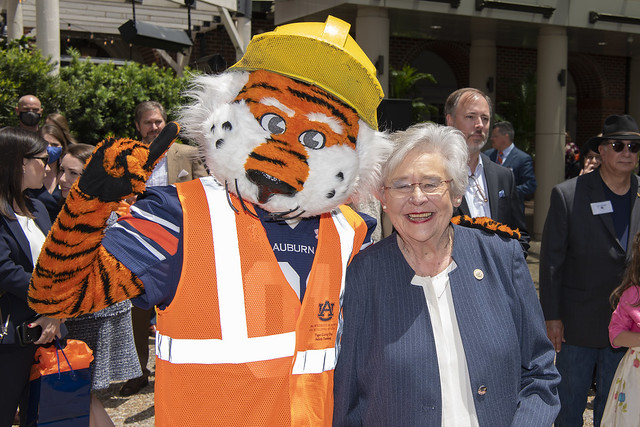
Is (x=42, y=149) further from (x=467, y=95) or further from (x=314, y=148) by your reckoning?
(x=467, y=95)

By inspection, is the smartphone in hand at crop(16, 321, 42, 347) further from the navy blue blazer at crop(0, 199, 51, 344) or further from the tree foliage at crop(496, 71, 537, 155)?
the tree foliage at crop(496, 71, 537, 155)

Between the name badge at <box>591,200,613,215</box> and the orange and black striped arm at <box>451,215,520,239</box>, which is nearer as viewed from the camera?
the orange and black striped arm at <box>451,215,520,239</box>

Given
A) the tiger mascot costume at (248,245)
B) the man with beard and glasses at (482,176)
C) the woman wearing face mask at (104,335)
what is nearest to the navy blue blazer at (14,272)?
the woman wearing face mask at (104,335)

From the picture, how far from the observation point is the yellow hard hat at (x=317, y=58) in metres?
1.75

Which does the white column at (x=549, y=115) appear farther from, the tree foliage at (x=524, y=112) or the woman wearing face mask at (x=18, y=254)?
the woman wearing face mask at (x=18, y=254)

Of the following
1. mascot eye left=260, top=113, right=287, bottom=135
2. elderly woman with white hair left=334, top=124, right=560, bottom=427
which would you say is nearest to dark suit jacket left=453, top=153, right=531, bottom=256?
elderly woman with white hair left=334, top=124, right=560, bottom=427

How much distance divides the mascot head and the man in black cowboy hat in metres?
2.26

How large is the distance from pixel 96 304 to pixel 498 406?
1.17 meters

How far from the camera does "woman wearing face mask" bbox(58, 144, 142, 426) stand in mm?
3945

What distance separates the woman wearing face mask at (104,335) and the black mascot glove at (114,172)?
2548 mm

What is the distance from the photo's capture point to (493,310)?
1896 millimetres

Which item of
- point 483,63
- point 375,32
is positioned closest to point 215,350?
point 375,32

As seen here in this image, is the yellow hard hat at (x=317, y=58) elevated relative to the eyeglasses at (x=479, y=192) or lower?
elevated

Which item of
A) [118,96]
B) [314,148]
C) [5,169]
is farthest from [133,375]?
[118,96]
